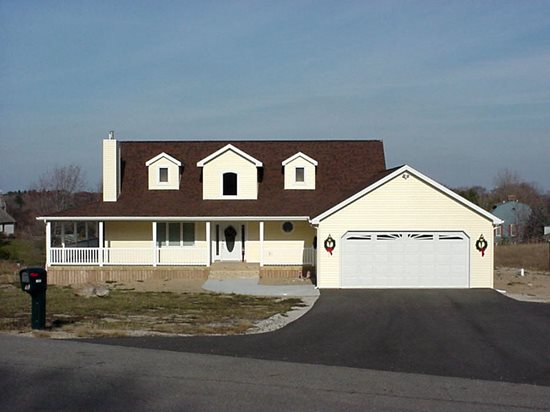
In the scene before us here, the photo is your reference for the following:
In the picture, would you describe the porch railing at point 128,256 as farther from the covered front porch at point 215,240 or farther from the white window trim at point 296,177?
the white window trim at point 296,177

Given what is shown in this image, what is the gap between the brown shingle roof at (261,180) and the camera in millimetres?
34125

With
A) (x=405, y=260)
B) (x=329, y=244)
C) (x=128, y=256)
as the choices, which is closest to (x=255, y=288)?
(x=329, y=244)

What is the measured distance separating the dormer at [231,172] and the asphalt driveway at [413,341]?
12374 mm

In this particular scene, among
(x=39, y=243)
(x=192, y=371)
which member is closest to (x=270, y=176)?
(x=192, y=371)

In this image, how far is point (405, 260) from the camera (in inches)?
1150

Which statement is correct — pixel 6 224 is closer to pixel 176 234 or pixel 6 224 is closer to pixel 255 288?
pixel 176 234

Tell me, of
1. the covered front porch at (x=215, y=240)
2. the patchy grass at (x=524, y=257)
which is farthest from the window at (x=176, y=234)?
the patchy grass at (x=524, y=257)

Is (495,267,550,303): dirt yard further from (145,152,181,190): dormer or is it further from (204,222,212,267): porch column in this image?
(145,152,181,190): dormer

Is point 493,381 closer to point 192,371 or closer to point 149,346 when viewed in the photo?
point 192,371

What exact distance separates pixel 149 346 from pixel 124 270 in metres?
18.9

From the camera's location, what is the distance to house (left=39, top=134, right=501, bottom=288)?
95.6ft

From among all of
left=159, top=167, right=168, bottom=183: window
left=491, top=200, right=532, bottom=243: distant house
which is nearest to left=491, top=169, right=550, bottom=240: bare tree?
left=491, top=200, right=532, bottom=243: distant house

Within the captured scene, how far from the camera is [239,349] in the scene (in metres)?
14.8

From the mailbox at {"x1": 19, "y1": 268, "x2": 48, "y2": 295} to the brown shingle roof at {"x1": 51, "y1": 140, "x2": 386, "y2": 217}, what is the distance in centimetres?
1572
